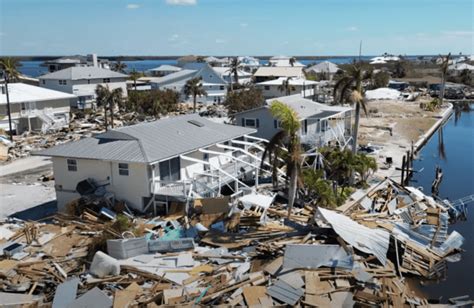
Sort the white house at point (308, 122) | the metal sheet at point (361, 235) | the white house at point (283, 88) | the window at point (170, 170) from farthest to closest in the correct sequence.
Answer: the white house at point (283, 88) → the white house at point (308, 122) → the window at point (170, 170) → the metal sheet at point (361, 235)

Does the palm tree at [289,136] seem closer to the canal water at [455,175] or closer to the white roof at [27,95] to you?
the canal water at [455,175]

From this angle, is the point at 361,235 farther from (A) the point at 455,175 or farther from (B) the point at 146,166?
(A) the point at 455,175

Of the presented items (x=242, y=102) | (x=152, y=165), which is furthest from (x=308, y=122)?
(x=242, y=102)

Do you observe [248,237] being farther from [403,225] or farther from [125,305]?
[403,225]

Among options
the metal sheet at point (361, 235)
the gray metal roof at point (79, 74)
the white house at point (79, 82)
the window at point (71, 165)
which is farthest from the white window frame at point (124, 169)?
the gray metal roof at point (79, 74)

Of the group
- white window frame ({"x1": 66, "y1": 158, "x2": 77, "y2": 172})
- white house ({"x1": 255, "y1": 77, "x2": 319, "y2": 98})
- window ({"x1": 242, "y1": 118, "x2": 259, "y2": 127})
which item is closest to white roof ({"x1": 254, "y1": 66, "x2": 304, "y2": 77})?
white house ({"x1": 255, "y1": 77, "x2": 319, "y2": 98})
